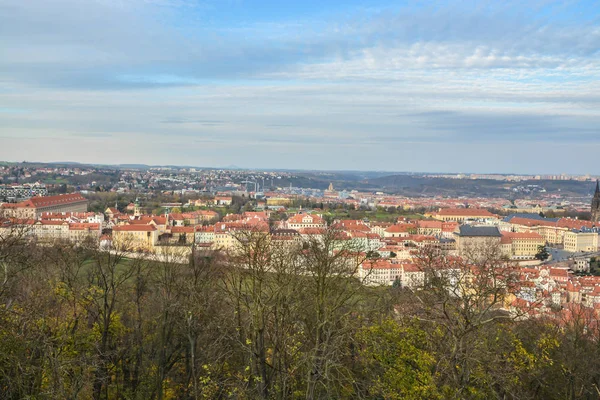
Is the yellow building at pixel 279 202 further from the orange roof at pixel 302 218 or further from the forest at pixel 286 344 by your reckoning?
the forest at pixel 286 344

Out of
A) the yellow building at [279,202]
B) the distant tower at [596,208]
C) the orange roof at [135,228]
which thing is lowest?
the yellow building at [279,202]

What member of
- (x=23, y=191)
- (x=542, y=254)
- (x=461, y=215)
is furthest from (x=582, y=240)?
(x=23, y=191)

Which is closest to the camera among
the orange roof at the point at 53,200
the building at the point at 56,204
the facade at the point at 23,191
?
the building at the point at 56,204

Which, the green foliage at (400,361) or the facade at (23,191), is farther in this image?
the facade at (23,191)

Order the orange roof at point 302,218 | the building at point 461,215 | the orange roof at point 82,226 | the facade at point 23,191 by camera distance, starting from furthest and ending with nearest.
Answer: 1. the facade at point 23,191
2. the building at point 461,215
3. the orange roof at point 302,218
4. the orange roof at point 82,226

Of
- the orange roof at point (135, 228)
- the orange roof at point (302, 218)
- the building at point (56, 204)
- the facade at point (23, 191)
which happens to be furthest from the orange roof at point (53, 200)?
the orange roof at point (302, 218)

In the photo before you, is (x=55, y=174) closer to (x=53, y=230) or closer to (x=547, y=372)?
(x=53, y=230)

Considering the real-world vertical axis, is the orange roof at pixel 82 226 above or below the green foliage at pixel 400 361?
below

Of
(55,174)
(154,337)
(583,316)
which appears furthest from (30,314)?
(55,174)

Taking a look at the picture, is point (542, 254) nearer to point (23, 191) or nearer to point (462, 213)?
point (462, 213)
